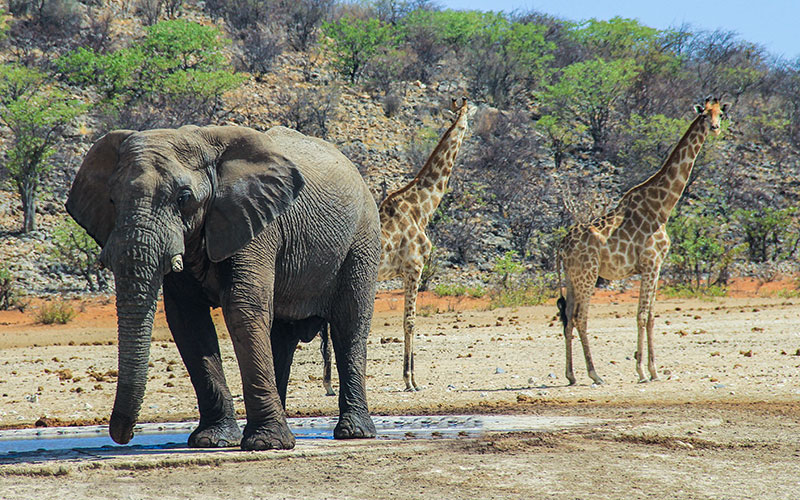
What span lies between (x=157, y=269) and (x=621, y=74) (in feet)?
145

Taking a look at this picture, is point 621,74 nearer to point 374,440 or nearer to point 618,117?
point 618,117

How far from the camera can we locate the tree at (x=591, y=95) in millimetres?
45344

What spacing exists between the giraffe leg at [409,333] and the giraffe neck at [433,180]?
3.42 feet

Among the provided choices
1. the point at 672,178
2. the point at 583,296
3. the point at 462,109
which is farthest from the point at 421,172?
the point at 672,178

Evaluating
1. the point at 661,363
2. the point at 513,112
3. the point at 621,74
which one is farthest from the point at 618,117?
the point at 661,363

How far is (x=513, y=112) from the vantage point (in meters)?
46.3

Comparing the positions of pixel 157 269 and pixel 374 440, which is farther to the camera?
pixel 374 440

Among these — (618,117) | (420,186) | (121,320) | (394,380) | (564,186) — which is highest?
(618,117)

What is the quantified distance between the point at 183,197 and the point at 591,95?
41.4 m

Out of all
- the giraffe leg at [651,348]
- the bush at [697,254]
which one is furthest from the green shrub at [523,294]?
the giraffe leg at [651,348]

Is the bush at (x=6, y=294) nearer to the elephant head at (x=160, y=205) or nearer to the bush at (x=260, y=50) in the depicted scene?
the elephant head at (x=160, y=205)

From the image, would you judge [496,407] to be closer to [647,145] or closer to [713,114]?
[713,114]

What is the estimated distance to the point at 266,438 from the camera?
280 inches

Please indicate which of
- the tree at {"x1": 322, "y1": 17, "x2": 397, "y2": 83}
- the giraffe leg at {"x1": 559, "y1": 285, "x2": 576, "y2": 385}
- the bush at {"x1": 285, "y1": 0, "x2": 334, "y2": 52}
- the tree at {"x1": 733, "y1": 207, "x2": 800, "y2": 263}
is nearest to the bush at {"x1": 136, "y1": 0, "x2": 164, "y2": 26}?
the bush at {"x1": 285, "y1": 0, "x2": 334, "y2": 52}
